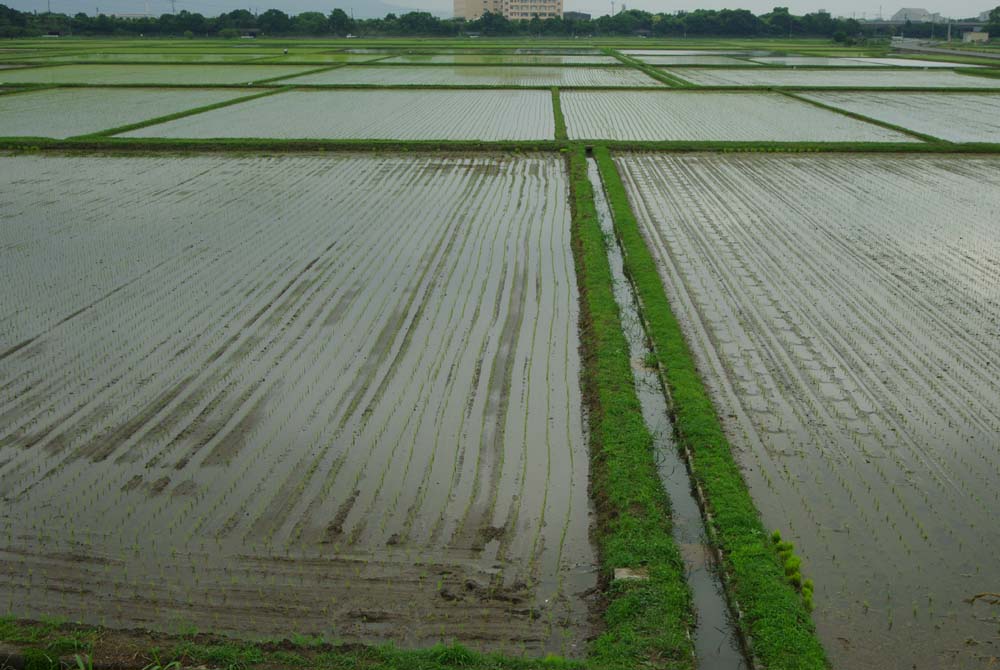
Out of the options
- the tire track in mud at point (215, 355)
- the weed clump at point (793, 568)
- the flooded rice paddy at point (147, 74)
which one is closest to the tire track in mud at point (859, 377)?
the weed clump at point (793, 568)

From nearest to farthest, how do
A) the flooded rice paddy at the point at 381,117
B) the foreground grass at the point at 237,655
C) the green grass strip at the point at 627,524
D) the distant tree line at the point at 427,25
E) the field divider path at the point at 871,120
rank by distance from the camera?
1. the foreground grass at the point at 237,655
2. the green grass strip at the point at 627,524
3. the field divider path at the point at 871,120
4. the flooded rice paddy at the point at 381,117
5. the distant tree line at the point at 427,25

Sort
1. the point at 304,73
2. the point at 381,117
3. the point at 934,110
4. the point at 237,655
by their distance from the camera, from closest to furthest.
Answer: the point at 237,655 → the point at 381,117 → the point at 934,110 → the point at 304,73

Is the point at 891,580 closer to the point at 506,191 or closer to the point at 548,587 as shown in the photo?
the point at 548,587

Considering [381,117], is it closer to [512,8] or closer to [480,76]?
[480,76]

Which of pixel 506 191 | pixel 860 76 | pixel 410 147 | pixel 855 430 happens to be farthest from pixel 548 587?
pixel 860 76

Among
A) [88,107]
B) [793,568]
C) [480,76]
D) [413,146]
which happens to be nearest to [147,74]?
[88,107]

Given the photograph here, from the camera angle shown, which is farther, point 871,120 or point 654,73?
point 654,73

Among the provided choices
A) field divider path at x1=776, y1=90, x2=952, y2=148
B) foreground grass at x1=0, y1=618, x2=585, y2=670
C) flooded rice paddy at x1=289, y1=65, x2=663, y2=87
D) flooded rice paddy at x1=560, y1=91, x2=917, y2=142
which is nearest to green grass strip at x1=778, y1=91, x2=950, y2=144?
field divider path at x1=776, y1=90, x2=952, y2=148

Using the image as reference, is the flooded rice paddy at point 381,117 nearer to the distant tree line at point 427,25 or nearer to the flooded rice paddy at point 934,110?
the flooded rice paddy at point 934,110
